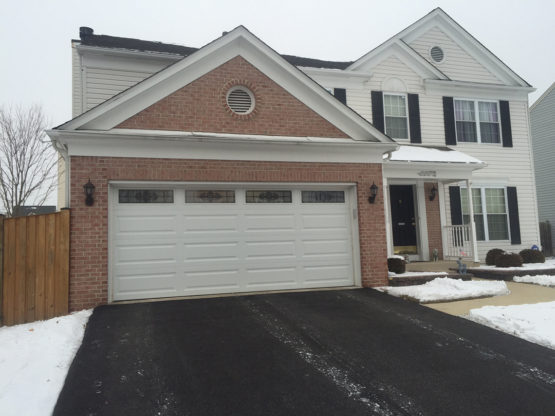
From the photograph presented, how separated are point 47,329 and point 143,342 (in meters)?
1.79

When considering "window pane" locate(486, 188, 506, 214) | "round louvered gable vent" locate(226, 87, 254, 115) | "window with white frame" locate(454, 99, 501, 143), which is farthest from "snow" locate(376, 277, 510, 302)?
"window with white frame" locate(454, 99, 501, 143)

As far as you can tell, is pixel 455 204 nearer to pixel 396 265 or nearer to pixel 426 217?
pixel 426 217

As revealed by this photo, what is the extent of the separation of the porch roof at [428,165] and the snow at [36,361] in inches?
335

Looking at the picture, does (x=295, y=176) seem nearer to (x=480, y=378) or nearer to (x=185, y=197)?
(x=185, y=197)

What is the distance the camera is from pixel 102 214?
6844 millimetres

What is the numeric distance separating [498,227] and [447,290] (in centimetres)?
705

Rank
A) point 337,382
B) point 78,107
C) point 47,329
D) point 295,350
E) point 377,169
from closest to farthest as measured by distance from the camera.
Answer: point 337,382, point 295,350, point 47,329, point 377,169, point 78,107

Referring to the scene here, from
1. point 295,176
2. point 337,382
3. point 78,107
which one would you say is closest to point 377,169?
point 295,176

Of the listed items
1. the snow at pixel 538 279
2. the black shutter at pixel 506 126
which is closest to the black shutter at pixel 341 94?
the black shutter at pixel 506 126

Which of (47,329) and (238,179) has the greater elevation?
(238,179)

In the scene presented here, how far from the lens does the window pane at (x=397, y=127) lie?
1265 centimetres

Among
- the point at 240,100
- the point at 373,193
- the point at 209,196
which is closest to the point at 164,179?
the point at 209,196

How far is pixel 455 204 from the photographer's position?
1257 cm

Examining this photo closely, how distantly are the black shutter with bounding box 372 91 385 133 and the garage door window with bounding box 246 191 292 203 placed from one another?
19.3 feet
